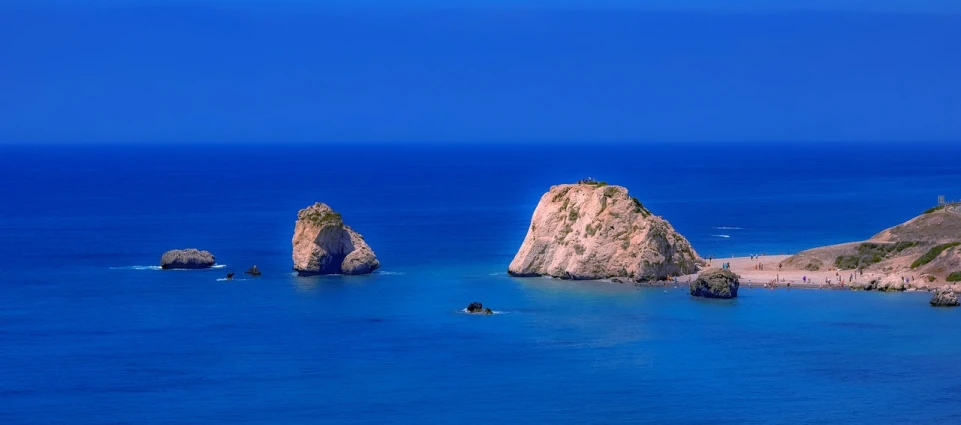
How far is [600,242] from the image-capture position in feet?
396

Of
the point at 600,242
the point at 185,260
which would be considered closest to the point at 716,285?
the point at 600,242

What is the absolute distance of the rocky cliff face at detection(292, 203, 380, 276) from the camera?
123m

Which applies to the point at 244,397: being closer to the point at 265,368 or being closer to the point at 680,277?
the point at 265,368

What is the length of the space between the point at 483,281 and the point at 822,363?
3766 cm

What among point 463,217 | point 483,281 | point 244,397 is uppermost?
point 463,217

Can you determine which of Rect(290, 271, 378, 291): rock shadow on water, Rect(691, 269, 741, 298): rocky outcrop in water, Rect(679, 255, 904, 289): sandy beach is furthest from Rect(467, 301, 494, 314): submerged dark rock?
Rect(679, 255, 904, 289): sandy beach

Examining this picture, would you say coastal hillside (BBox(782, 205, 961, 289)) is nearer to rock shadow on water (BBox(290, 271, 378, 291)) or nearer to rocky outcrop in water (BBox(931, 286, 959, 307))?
rocky outcrop in water (BBox(931, 286, 959, 307))

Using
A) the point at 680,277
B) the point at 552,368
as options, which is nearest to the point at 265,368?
the point at 552,368

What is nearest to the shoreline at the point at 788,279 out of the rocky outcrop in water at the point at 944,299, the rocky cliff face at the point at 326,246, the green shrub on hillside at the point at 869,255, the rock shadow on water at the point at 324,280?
the green shrub on hillside at the point at 869,255

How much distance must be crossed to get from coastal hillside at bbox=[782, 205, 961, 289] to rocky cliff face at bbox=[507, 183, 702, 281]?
9930 mm

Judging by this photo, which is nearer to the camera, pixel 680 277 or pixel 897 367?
pixel 897 367

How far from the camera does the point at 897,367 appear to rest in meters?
88.8

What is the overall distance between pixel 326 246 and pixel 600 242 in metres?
21.2

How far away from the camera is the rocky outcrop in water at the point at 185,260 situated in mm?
129750
